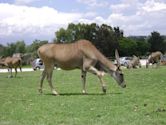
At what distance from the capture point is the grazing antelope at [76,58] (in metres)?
19.2

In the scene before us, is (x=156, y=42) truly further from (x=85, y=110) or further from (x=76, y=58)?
(x=85, y=110)

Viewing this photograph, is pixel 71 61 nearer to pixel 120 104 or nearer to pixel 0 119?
pixel 120 104

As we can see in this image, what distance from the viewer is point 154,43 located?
446 ft

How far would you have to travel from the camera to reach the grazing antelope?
756 inches

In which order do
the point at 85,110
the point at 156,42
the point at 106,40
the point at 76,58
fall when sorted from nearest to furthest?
1. the point at 85,110
2. the point at 76,58
3. the point at 106,40
4. the point at 156,42

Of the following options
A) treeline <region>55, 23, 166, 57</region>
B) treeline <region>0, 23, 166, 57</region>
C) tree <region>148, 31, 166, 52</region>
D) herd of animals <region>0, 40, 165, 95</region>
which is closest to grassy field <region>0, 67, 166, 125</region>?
A: herd of animals <region>0, 40, 165, 95</region>

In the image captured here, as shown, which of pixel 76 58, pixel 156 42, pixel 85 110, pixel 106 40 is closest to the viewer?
pixel 85 110

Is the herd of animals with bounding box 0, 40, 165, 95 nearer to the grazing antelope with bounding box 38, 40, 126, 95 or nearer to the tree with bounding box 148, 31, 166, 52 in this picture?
the grazing antelope with bounding box 38, 40, 126, 95

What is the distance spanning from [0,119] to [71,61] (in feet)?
23.9

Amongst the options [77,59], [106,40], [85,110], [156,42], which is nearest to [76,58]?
[77,59]

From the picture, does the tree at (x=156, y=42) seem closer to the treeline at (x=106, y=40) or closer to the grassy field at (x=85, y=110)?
the treeline at (x=106, y=40)

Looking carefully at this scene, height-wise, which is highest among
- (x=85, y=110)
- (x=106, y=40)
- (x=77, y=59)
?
(x=106, y=40)

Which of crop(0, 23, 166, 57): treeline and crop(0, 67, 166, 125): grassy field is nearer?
crop(0, 67, 166, 125): grassy field

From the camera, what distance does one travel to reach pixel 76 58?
19297 millimetres
